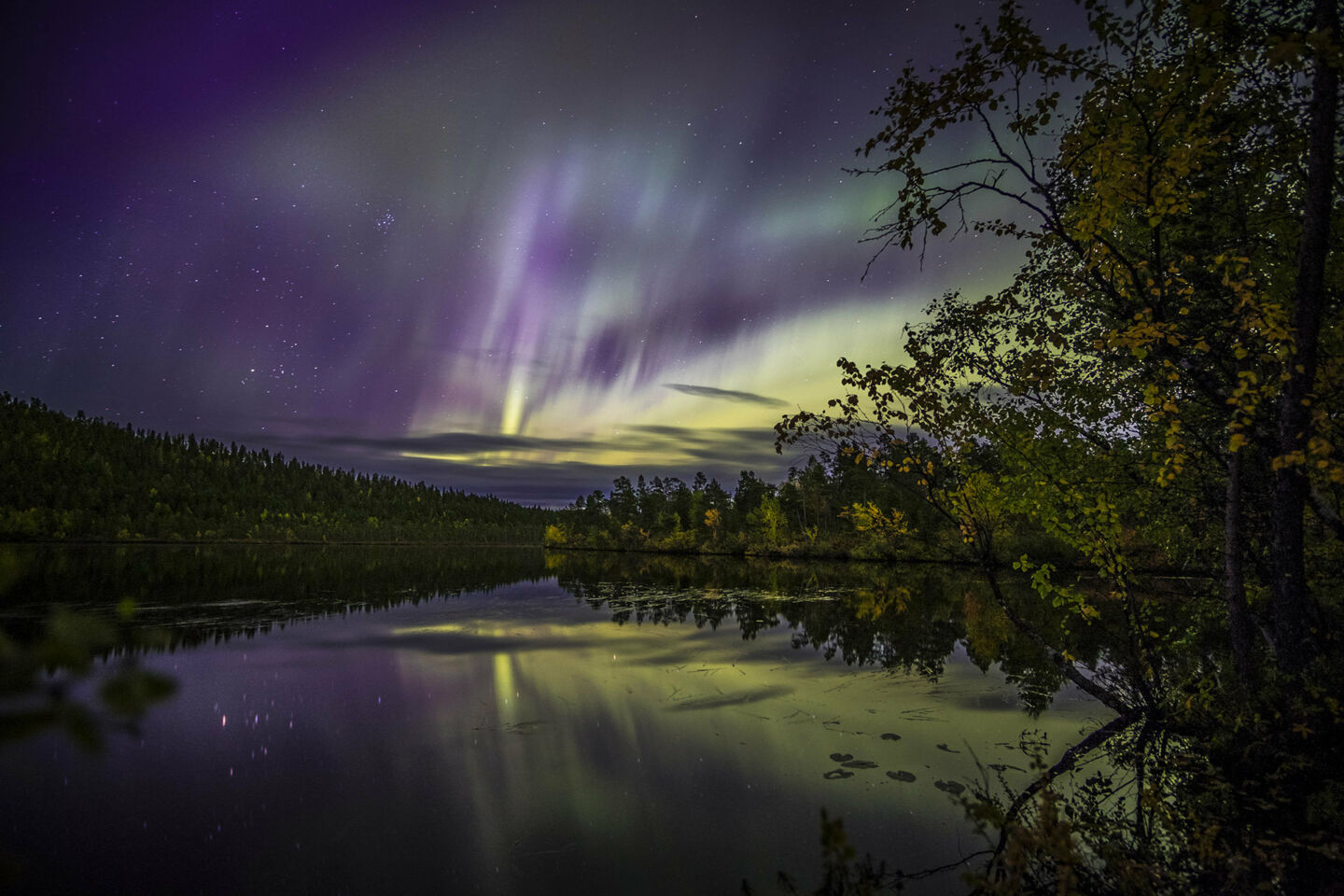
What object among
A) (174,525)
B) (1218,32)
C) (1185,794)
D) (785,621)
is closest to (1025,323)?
(1218,32)

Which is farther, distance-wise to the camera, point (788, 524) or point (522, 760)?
point (788, 524)

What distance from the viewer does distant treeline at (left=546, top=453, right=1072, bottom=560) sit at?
193 feet

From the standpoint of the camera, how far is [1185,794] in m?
7.71

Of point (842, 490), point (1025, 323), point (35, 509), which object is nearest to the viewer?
point (1025, 323)

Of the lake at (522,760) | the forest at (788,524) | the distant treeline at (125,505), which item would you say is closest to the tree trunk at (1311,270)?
the lake at (522,760)

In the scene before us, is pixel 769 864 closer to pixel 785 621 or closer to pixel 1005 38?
pixel 1005 38

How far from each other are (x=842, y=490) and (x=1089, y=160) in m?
78.0

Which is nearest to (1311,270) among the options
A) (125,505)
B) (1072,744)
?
(1072,744)

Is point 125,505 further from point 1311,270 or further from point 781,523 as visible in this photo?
point 1311,270

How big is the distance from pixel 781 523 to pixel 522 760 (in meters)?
82.0

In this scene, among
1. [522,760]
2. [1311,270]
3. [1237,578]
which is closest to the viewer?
[1311,270]

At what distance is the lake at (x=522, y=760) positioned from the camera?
6.61 m

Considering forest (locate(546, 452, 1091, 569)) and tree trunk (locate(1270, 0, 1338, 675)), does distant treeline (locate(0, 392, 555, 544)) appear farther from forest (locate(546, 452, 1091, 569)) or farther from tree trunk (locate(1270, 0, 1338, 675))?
tree trunk (locate(1270, 0, 1338, 675))

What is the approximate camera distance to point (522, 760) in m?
9.33
